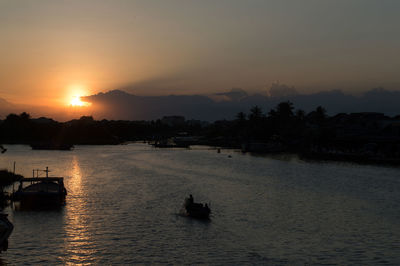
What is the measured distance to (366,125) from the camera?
15500cm

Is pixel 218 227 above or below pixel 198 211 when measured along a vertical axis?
below

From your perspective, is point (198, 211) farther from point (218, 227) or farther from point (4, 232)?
point (4, 232)

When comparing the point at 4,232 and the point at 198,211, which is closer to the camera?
the point at 4,232

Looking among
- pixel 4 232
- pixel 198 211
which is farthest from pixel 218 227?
pixel 4 232

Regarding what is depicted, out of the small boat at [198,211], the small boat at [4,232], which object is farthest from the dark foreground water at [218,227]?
the small boat at [4,232]

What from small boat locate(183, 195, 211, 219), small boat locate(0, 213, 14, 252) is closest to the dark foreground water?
small boat locate(183, 195, 211, 219)

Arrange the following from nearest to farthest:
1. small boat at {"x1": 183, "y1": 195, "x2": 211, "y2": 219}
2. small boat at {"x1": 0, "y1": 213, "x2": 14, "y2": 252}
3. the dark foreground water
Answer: small boat at {"x1": 0, "y1": 213, "x2": 14, "y2": 252} < the dark foreground water < small boat at {"x1": 183, "y1": 195, "x2": 211, "y2": 219}

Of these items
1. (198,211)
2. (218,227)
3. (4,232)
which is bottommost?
(218,227)

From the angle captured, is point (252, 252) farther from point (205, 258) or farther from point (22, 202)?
point (22, 202)

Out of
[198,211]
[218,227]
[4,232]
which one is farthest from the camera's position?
[198,211]

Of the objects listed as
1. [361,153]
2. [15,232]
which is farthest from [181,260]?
[361,153]

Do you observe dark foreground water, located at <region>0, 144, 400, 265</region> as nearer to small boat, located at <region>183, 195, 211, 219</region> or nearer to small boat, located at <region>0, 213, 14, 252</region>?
small boat, located at <region>183, 195, 211, 219</region>

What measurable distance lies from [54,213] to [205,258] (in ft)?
67.3

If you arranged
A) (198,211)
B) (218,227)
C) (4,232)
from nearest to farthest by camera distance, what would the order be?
(4,232), (218,227), (198,211)
